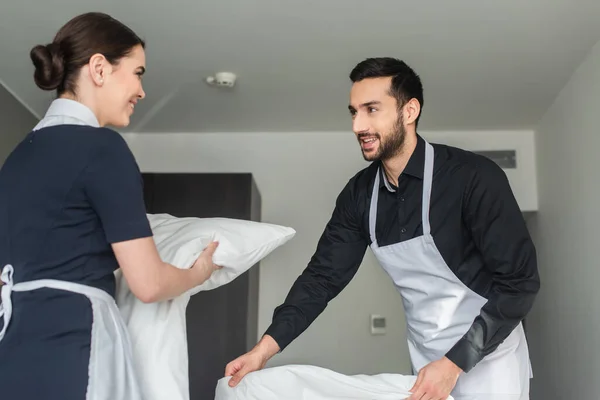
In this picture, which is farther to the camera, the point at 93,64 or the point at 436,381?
the point at 436,381

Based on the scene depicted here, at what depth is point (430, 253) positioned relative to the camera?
157cm

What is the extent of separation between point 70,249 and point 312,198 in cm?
286

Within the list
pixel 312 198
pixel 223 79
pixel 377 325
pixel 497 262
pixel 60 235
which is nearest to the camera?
pixel 60 235

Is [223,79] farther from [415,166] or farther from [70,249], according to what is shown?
[70,249]

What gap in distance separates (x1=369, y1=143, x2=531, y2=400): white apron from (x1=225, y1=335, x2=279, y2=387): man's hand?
368 millimetres

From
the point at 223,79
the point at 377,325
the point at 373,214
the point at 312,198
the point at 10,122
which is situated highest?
the point at 223,79

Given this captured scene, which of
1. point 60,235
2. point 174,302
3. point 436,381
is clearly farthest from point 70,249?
point 436,381

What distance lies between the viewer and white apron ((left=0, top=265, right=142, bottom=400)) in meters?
0.99

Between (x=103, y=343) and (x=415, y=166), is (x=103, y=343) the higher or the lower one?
the lower one

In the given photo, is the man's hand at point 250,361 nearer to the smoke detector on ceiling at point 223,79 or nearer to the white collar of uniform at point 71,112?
the white collar of uniform at point 71,112

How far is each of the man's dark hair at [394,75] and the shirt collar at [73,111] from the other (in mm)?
853

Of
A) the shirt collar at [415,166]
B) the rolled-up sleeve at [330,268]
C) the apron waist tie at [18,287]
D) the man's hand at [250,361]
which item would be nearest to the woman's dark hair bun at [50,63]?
the apron waist tie at [18,287]

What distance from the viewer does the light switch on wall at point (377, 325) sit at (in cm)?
366

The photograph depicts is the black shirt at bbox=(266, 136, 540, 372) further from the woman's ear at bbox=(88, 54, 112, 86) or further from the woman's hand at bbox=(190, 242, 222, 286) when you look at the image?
the woman's ear at bbox=(88, 54, 112, 86)
